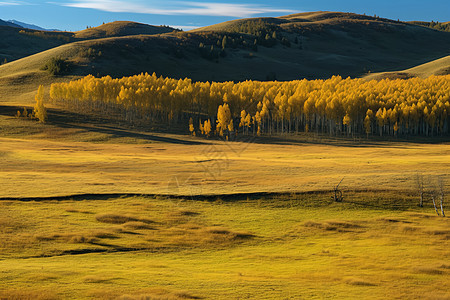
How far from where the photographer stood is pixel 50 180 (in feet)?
214

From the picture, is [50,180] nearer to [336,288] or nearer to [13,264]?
[13,264]

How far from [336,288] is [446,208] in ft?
99.0

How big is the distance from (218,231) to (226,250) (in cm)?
414

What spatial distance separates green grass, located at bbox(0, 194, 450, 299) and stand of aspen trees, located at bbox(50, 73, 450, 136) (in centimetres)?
9529

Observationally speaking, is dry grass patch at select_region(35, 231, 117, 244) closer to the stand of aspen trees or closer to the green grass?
the green grass

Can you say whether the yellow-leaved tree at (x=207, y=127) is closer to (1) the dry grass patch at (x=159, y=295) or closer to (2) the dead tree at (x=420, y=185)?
(2) the dead tree at (x=420, y=185)

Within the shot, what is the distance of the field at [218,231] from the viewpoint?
30812mm

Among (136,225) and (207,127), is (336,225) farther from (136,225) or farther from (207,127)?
(207,127)

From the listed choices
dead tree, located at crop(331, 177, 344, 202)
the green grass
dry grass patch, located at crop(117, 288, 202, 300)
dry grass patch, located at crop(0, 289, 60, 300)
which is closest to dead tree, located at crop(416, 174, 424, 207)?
the green grass

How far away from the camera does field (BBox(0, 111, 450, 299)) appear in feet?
101

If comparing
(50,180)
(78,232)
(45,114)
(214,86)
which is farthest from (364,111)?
(78,232)

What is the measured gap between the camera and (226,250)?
139ft

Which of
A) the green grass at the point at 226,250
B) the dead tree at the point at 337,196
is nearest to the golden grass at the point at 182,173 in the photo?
the dead tree at the point at 337,196

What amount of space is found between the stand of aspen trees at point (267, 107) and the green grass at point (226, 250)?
9529cm
